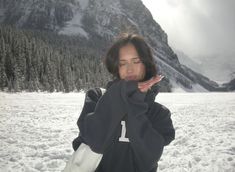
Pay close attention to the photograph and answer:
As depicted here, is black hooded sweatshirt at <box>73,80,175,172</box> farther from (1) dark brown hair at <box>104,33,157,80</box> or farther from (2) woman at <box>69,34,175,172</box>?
(1) dark brown hair at <box>104,33,157,80</box>

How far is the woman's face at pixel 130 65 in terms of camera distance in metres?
2.78

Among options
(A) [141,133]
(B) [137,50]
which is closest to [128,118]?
(A) [141,133]

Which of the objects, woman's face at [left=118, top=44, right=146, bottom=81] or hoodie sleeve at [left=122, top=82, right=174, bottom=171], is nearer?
hoodie sleeve at [left=122, top=82, right=174, bottom=171]

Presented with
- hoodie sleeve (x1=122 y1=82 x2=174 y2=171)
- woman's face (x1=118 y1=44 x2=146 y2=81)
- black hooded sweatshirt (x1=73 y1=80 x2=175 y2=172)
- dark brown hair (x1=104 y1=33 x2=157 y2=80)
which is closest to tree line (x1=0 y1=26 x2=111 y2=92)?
dark brown hair (x1=104 y1=33 x2=157 y2=80)

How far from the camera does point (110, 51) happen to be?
2.95m

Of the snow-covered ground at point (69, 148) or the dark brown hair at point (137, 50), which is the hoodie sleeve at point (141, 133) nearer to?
the dark brown hair at point (137, 50)

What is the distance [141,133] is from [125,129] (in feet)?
0.50

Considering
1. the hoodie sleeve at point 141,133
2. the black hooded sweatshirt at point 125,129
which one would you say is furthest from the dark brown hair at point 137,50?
the hoodie sleeve at point 141,133

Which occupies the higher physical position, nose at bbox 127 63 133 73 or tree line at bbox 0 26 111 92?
nose at bbox 127 63 133 73

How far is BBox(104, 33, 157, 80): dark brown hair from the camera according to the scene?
282 cm

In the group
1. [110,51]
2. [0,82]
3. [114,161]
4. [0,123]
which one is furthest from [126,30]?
[0,82]

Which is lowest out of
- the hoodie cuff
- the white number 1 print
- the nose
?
the white number 1 print

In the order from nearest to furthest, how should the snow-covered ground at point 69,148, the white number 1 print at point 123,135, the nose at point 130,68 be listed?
1. the white number 1 print at point 123,135
2. the nose at point 130,68
3. the snow-covered ground at point 69,148

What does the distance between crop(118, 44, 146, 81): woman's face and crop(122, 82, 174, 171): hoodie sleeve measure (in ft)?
1.40
